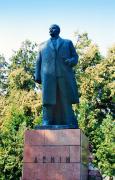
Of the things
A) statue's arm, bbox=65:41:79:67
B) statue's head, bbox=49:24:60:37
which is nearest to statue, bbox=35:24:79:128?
statue's arm, bbox=65:41:79:67

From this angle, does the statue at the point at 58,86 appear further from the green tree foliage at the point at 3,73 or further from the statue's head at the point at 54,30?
the green tree foliage at the point at 3,73

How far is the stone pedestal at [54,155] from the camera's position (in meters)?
8.05

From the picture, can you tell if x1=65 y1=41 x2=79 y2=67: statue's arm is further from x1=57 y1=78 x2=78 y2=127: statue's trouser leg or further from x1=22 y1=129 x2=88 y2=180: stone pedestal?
x1=22 y1=129 x2=88 y2=180: stone pedestal

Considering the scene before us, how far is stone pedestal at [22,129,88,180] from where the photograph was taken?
26.4ft

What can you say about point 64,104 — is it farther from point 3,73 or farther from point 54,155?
point 3,73

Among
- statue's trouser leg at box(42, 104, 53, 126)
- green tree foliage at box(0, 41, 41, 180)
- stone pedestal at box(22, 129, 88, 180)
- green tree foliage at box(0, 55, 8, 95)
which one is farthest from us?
green tree foliage at box(0, 55, 8, 95)

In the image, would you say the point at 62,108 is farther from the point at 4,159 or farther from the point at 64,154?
the point at 4,159

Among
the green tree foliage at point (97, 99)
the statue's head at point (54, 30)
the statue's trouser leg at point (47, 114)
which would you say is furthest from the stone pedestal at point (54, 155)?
the green tree foliage at point (97, 99)

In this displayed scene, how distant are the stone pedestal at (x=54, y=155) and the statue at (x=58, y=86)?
1.70 ft

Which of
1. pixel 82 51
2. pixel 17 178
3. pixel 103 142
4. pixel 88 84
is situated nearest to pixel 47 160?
pixel 17 178

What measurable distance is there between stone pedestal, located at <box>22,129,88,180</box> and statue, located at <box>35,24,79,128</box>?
52cm

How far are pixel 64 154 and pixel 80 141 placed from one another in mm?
403

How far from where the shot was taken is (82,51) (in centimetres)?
2827

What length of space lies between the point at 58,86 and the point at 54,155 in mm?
1555
